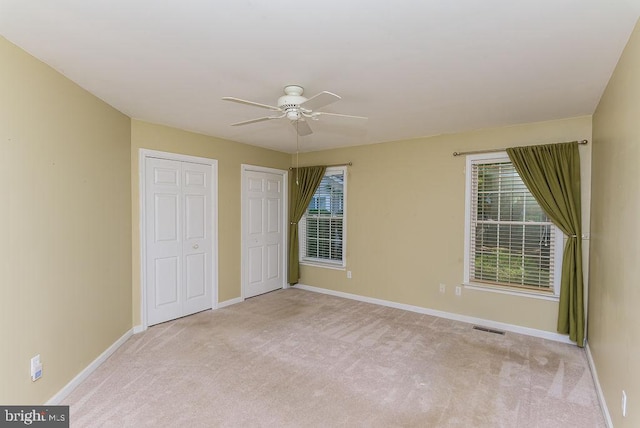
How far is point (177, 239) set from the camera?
4191 mm

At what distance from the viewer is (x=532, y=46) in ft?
6.62

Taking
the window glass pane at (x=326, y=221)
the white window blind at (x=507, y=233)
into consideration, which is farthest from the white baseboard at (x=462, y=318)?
the window glass pane at (x=326, y=221)

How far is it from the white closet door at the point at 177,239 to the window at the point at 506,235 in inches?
138

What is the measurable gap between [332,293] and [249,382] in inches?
112

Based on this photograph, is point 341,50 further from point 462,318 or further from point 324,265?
point 324,265

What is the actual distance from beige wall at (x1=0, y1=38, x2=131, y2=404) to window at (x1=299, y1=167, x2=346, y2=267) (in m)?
3.06

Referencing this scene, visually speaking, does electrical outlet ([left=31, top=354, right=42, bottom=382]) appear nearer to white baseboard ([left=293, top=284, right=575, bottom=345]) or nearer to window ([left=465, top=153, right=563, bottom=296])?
white baseboard ([left=293, top=284, right=575, bottom=345])

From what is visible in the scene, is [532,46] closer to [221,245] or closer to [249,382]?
[249,382]

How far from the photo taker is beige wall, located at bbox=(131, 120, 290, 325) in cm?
377

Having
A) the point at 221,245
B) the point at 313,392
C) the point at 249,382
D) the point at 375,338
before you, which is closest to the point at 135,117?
the point at 221,245

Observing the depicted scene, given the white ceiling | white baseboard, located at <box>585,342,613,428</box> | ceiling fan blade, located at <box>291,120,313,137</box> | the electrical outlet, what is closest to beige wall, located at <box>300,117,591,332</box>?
white baseboard, located at <box>585,342,613,428</box>

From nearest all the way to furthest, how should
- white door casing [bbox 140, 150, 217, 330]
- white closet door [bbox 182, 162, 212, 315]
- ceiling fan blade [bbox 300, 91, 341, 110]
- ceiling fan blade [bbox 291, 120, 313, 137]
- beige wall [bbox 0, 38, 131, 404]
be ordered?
beige wall [bbox 0, 38, 131, 404] → ceiling fan blade [bbox 300, 91, 341, 110] → ceiling fan blade [bbox 291, 120, 313, 137] → white door casing [bbox 140, 150, 217, 330] → white closet door [bbox 182, 162, 212, 315]

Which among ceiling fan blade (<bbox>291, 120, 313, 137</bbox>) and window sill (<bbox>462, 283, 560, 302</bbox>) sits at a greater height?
ceiling fan blade (<bbox>291, 120, 313, 137</bbox>)

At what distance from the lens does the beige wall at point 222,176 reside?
3.77 m
